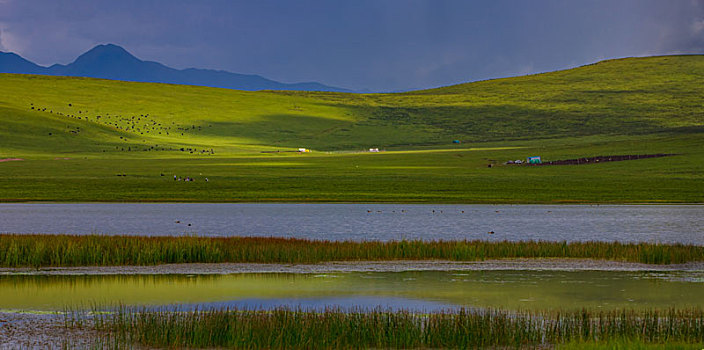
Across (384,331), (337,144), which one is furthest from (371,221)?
(337,144)

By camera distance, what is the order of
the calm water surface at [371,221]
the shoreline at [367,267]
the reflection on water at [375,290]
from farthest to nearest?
the calm water surface at [371,221] → the shoreline at [367,267] → the reflection on water at [375,290]

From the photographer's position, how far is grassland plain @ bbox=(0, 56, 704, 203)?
187 feet

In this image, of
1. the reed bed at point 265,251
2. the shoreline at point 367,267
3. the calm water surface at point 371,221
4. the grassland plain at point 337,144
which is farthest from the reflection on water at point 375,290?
the grassland plain at point 337,144

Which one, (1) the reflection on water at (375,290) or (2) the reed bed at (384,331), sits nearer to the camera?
(2) the reed bed at (384,331)

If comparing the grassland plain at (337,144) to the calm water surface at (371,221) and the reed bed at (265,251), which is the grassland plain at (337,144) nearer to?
the calm water surface at (371,221)

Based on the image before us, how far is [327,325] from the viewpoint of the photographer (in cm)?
1377

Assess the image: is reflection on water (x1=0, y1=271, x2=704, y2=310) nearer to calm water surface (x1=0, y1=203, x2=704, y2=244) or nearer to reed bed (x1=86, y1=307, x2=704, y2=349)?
reed bed (x1=86, y1=307, x2=704, y2=349)

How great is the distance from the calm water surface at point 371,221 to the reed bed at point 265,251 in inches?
178

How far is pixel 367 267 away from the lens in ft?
73.4

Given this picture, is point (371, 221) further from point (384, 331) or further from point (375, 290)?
point (384, 331)

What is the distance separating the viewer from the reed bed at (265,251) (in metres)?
22.4

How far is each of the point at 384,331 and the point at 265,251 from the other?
399 inches

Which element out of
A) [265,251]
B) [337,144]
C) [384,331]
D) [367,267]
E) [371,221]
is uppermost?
[337,144]

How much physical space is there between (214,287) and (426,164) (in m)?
76.0
